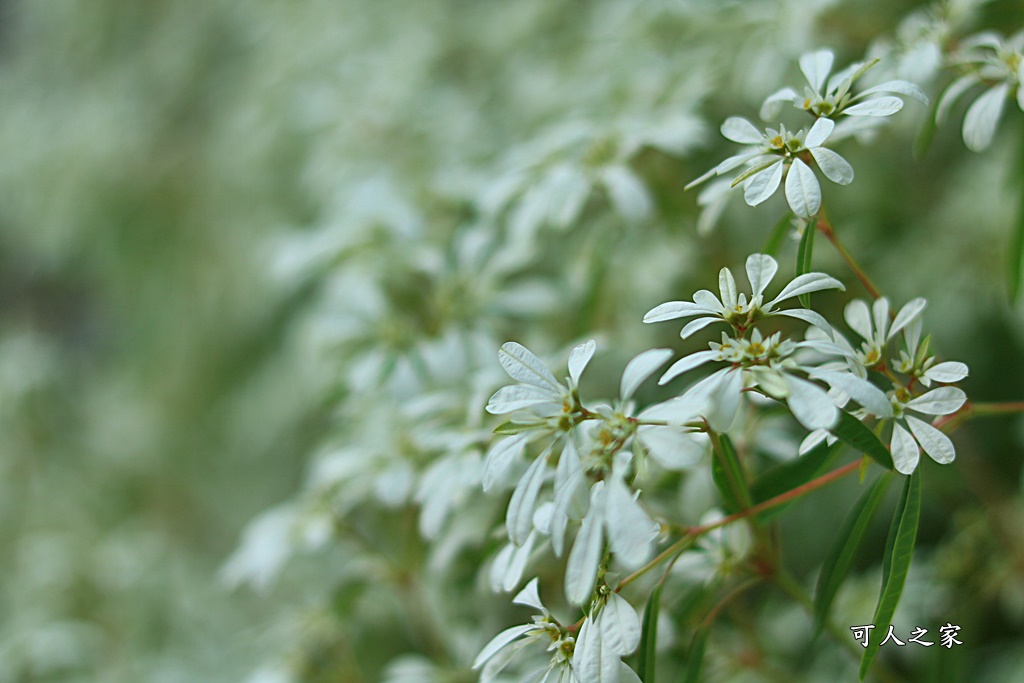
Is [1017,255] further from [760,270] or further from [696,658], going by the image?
[696,658]

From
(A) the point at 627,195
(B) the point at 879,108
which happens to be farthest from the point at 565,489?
(A) the point at 627,195

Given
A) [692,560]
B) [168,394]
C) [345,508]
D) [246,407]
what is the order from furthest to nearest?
1. [168,394]
2. [246,407]
3. [345,508]
4. [692,560]

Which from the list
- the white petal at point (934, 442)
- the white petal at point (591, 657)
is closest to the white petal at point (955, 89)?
the white petal at point (934, 442)

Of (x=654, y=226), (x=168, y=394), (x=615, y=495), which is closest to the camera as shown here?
(x=615, y=495)

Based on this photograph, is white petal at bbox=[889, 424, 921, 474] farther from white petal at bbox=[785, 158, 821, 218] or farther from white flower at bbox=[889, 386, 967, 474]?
white petal at bbox=[785, 158, 821, 218]

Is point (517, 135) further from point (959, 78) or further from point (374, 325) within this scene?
point (959, 78)

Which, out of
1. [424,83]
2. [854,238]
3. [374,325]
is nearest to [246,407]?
[424,83]

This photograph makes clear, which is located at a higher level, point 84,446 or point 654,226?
point 84,446
